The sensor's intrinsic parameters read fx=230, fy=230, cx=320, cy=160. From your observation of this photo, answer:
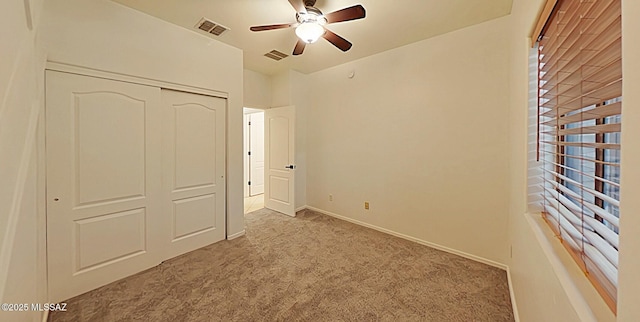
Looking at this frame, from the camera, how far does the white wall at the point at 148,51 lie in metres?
1.89

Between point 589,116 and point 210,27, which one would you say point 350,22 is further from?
point 589,116

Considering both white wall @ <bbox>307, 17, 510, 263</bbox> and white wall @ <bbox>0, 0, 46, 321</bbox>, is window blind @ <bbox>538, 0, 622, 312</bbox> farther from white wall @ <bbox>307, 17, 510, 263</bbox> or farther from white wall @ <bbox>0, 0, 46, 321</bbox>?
white wall @ <bbox>0, 0, 46, 321</bbox>

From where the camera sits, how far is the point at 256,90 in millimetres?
4109

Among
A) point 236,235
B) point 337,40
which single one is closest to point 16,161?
point 337,40

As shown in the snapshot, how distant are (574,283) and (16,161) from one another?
2243 mm

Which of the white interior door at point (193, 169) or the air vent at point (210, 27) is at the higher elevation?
the air vent at point (210, 27)

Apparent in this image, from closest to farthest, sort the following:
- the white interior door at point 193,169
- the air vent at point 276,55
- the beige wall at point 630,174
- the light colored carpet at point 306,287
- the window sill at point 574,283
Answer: the beige wall at point 630,174 < the window sill at point 574,283 < the light colored carpet at point 306,287 < the white interior door at point 193,169 < the air vent at point 276,55

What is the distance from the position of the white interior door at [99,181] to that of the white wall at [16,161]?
69 cm

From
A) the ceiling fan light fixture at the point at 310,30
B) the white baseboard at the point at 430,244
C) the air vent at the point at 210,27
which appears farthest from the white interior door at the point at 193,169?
the white baseboard at the point at 430,244

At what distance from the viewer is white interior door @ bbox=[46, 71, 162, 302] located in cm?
188

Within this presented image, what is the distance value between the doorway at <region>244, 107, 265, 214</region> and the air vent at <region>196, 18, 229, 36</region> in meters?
2.81

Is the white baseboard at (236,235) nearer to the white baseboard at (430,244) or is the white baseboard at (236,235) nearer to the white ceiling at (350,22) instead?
the white baseboard at (430,244)

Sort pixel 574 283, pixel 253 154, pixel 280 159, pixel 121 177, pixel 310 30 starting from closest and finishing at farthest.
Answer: pixel 574 283 < pixel 310 30 < pixel 121 177 < pixel 280 159 < pixel 253 154

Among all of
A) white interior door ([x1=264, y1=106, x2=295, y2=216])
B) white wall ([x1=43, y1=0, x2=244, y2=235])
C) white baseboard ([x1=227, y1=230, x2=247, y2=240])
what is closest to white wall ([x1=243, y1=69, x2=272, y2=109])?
white interior door ([x1=264, y1=106, x2=295, y2=216])
